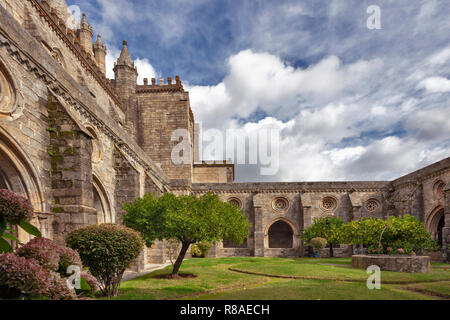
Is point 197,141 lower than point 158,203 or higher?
higher

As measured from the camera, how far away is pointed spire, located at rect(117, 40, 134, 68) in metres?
Result: 29.6

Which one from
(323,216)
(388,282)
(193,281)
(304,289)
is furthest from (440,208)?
(193,281)

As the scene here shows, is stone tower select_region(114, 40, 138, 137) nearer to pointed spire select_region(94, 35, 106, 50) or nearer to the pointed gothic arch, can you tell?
pointed spire select_region(94, 35, 106, 50)

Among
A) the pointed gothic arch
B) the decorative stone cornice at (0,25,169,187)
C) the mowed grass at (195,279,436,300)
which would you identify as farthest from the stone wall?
the mowed grass at (195,279,436,300)

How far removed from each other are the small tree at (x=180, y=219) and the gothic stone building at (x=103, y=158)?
2.14m

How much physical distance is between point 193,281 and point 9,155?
21.7 feet

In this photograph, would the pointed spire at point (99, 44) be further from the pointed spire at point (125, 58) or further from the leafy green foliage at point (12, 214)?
the leafy green foliage at point (12, 214)

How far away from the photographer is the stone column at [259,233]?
26594 mm

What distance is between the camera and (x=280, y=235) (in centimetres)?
3138

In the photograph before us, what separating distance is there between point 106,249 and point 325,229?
2061cm

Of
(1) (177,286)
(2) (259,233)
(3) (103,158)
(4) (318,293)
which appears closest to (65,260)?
(1) (177,286)

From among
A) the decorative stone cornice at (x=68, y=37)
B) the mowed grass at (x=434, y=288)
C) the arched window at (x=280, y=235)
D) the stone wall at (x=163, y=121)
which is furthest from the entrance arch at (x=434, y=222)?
the decorative stone cornice at (x=68, y=37)
